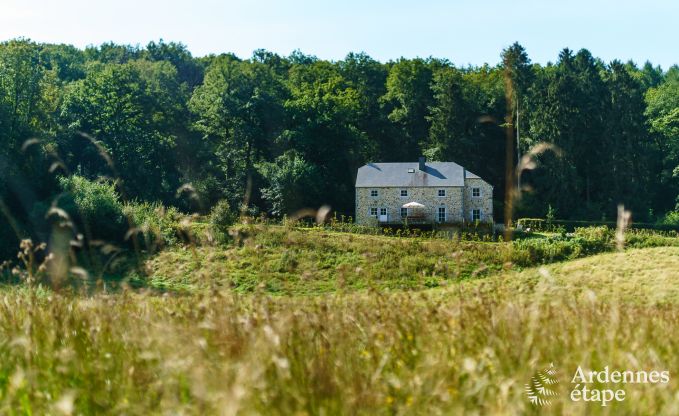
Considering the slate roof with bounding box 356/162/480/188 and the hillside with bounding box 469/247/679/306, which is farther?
the slate roof with bounding box 356/162/480/188

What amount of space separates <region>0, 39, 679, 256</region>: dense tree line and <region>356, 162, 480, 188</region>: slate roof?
3.75 meters

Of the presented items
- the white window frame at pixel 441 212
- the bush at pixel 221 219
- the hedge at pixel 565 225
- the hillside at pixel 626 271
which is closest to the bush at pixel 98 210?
the bush at pixel 221 219

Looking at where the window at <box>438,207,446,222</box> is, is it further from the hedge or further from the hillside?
the hillside

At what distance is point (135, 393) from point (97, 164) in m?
51.2

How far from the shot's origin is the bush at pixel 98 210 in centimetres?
3394

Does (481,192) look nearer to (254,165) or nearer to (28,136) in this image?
(254,165)

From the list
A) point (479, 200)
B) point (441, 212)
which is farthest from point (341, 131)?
point (479, 200)

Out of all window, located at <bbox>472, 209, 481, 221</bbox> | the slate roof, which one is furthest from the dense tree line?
the slate roof

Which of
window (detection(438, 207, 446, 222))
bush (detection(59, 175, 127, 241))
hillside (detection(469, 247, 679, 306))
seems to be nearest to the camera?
hillside (detection(469, 247, 679, 306))

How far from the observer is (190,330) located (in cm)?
357

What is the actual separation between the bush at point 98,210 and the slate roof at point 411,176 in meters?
18.3

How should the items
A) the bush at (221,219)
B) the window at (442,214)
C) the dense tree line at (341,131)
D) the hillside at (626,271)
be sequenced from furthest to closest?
the dense tree line at (341,131) < the window at (442,214) < the bush at (221,219) < the hillside at (626,271)

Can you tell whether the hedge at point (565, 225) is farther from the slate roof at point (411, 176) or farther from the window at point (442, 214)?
the slate roof at point (411, 176)

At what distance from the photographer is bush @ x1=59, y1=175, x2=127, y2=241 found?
111 ft
